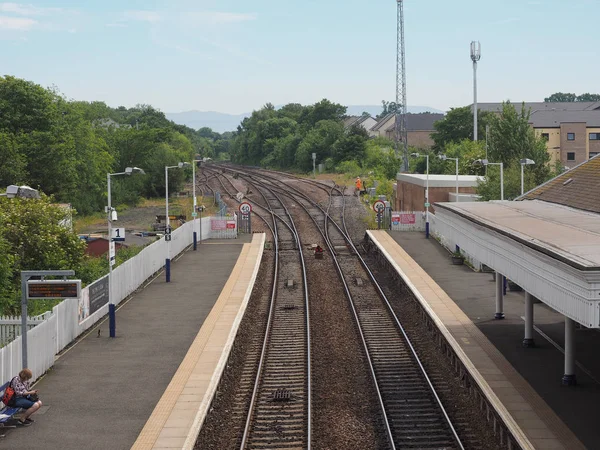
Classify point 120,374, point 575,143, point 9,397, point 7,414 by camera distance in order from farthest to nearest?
point 575,143 < point 120,374 < point 9,397 < point 7,414

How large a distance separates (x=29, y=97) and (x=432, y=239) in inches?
1211

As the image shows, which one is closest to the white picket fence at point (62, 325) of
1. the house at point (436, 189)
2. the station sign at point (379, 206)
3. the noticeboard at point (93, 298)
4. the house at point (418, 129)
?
the noticeboard at point (93, 298)

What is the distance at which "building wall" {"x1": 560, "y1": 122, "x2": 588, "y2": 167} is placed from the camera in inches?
3718

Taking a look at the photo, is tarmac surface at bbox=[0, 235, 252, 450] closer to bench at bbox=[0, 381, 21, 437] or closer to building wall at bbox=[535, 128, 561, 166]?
bench at bbox=[0, 381, 21, 437]

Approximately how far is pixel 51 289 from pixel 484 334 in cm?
1261

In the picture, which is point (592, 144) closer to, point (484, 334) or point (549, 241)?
point (484, 334)

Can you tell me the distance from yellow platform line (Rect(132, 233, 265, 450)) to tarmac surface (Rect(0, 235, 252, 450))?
0.88ft

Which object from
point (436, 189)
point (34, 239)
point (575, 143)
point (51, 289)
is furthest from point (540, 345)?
point (575, 143)

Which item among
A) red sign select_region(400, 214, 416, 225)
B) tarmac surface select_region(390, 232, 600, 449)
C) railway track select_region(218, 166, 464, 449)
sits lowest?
railway track select_region(218, 166, 464, 449)

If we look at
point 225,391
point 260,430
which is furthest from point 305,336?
point 260,430

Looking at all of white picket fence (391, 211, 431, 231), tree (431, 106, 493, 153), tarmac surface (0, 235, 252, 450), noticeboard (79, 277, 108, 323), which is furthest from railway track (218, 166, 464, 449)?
tree (431, 106, 493, 153)

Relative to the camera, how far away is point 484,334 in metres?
24.4

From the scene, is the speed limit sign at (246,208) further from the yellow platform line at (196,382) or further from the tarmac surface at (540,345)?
the yellow platform line at (196,382)

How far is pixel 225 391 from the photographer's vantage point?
20141 millimetres
